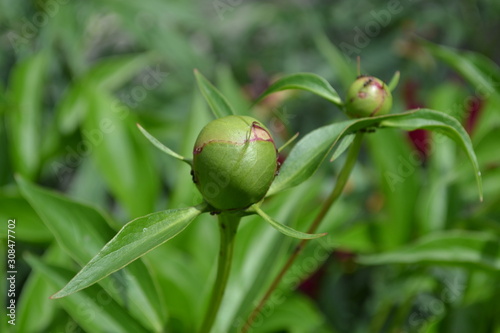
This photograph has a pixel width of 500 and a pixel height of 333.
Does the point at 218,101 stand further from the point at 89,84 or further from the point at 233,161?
the point at 89,84

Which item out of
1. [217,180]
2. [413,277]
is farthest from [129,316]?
[413,277]

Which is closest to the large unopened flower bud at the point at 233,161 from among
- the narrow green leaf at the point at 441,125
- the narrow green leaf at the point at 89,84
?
the narrow green leaf at the point at 441,125

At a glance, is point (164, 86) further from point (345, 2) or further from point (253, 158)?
point (253, 158)

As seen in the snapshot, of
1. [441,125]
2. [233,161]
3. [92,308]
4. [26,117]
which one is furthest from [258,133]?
[26,117]

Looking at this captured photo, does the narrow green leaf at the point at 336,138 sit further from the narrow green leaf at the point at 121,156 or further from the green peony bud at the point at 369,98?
the narrow green leaf at the point at 121,156

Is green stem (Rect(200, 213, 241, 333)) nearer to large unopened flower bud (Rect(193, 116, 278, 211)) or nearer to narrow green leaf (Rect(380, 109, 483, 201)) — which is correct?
large unopened flower bud (Rect(193, 116, 278, 211))

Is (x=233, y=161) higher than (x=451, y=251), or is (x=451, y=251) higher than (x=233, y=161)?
(x=233, y=161)
